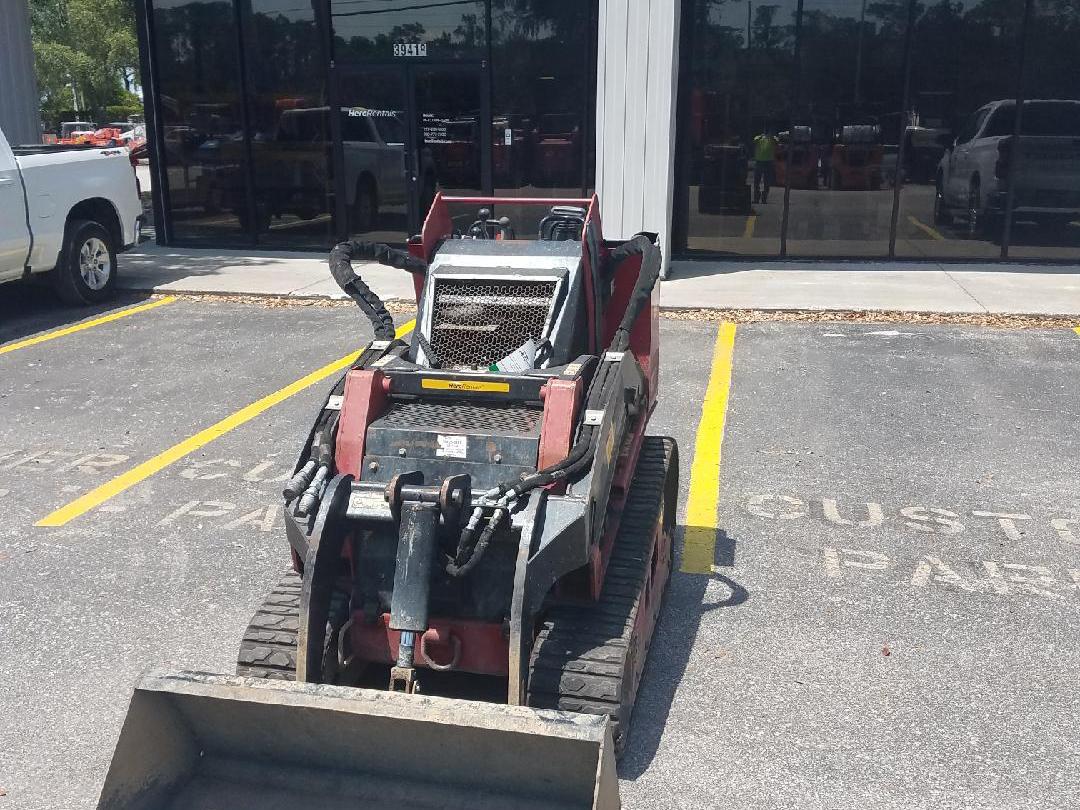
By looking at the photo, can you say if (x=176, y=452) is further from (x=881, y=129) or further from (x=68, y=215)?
(x=881, y=129)

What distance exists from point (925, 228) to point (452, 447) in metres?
11.9

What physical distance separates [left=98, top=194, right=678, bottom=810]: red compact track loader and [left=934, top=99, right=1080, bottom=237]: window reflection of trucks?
10.4 meters

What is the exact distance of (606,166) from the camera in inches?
516

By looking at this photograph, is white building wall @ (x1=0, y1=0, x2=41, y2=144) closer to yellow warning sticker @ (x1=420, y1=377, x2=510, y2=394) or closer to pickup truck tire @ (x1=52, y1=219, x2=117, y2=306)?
pickup truck tire @ (x1=52, y1=219, x2=117, y2=306)

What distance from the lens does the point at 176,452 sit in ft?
24.8

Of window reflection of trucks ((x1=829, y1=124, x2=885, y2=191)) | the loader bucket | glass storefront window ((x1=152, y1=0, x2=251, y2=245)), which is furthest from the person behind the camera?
glass storefront window ((x1=152, y1=0, x2=251, y2=245))

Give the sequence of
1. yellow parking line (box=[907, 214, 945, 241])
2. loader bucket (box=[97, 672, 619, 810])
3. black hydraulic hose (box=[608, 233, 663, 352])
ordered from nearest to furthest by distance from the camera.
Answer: loader bucket (box=[97, 672, 619, 810]) < black hydraulic hose (box=[608, 233, 663, 352]) < yellow parking line (box=[907, 214, 945, 241])

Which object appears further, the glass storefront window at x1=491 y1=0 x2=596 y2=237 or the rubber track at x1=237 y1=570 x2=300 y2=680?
the glass storefront window at x1=491 y1=0 x2=596 y2=237

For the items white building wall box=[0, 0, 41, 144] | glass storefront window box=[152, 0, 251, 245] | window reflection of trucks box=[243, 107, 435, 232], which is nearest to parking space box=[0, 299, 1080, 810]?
window reflection of trucks box=[243, 107, 435, 232]

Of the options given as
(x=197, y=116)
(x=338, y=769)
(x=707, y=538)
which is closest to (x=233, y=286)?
(x=197, y=116)

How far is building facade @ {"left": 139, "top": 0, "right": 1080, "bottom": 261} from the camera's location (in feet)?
44.6

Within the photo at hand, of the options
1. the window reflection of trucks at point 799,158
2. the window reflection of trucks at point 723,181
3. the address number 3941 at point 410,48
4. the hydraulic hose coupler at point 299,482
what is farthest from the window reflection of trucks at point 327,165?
the hydraulic hose coupler at point 299,482

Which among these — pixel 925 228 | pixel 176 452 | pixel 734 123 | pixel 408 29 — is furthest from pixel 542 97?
pixel 176 452

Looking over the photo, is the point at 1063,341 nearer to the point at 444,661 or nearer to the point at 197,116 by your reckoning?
the point at 444,661
